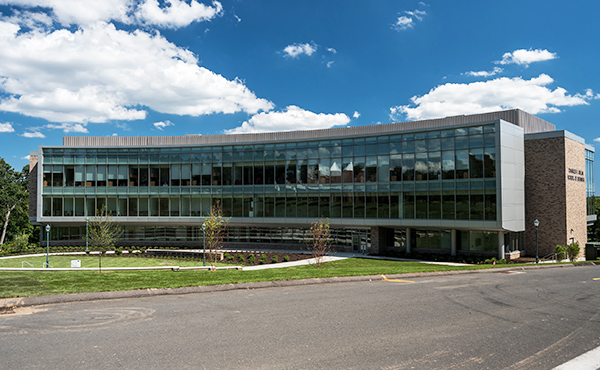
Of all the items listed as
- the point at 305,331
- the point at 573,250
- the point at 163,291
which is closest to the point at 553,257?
the point at 573,250

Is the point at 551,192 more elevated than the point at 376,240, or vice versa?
the point at 551,192

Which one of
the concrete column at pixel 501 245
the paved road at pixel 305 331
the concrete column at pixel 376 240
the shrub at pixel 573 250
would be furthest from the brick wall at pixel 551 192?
the paved road at pixel 305 331

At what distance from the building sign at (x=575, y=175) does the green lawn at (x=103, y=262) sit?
35.4m

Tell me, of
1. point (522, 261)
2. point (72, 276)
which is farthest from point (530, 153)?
point (72, 276)

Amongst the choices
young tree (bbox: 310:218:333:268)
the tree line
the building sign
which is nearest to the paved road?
young tree (bbox: 310:218:333:268)

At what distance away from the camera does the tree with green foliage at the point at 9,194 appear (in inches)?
2729

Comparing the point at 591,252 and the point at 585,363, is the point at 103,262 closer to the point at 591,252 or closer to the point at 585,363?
the point at 585,363

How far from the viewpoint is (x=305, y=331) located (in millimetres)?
9352

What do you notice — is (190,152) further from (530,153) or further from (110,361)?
(110,361)

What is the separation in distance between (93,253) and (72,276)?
105 ft

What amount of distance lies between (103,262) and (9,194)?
45646mm

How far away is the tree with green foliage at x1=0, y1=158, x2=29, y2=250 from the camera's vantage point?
69.3 m

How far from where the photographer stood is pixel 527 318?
10906 millimetres

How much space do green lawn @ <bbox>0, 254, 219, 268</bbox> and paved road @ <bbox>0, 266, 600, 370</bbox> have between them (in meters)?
25.2
